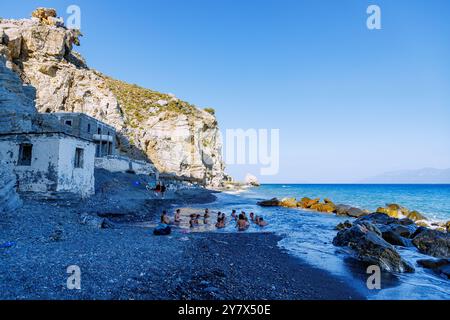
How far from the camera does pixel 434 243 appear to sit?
1488 cm

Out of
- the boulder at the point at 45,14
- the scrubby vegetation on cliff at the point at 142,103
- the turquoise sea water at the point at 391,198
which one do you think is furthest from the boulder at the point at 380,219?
the boulder at the point at 45,14

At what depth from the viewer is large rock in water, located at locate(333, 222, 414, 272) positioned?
37.0ft

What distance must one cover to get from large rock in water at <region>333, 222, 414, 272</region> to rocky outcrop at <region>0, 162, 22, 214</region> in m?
18.8

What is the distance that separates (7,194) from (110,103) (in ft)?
147

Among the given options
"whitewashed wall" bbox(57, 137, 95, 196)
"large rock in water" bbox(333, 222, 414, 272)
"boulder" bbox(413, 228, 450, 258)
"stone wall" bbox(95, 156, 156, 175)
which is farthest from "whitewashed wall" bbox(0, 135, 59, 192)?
"boulder" bbox(413, 228, 450, 258)

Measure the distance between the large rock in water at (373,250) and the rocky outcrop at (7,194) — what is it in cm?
1875

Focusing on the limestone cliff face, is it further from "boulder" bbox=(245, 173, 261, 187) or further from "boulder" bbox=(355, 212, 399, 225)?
"boulder" bbox=(245, 173, 261, 187)

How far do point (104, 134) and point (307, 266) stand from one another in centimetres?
4122

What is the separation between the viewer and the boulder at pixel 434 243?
14.3m

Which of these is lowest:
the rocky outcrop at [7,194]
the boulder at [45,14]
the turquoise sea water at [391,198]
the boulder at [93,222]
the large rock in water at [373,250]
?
the turquoise sea water at [391,198]

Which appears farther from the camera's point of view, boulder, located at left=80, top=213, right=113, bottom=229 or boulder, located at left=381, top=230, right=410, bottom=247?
boulder, located at left=381, top=230, right=410, bottom=247

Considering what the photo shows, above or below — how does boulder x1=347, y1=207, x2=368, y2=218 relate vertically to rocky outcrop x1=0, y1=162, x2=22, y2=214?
below

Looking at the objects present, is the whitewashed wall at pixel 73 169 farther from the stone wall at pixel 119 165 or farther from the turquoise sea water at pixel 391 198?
the turquoise sea water at pixel 391 198

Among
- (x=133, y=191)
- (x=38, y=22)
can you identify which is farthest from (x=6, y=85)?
(x=38, y=22)
